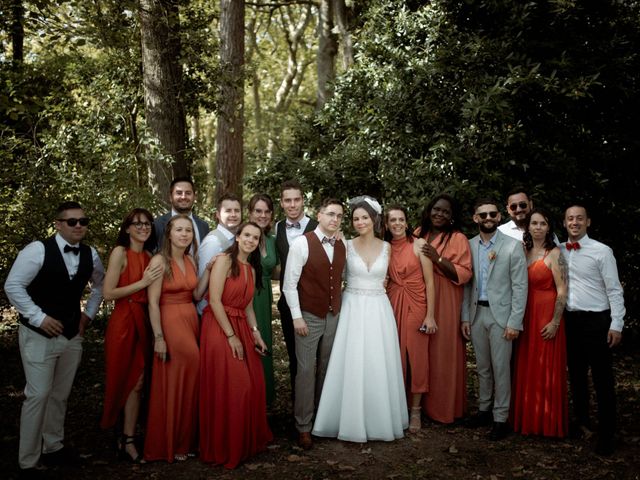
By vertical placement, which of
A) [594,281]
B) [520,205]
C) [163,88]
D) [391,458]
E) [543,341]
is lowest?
[391,458]

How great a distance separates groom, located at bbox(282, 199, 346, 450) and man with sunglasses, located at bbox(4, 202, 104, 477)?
5.73 feet

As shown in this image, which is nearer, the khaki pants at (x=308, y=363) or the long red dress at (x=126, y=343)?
the long red dress at (x=126, y=343)

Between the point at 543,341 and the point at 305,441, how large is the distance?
7.79 feet

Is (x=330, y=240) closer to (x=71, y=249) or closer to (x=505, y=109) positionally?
(x=71, y=249)

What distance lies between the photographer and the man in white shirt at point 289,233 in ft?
19.0

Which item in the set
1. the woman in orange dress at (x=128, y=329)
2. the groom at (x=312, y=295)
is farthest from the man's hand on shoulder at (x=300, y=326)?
the woman in orange dress at (x=128, y=329)

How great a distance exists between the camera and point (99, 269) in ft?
16.5

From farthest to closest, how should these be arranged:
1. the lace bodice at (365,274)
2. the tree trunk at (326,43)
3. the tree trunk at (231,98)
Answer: the tree trunk at (326,43)
the tree trunk at (231,98)
the lace bodice at (365,274)

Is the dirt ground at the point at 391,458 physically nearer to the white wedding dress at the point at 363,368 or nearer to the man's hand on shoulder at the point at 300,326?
the white wedding dress at the point at 363,368

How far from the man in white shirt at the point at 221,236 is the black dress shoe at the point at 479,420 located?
284cm

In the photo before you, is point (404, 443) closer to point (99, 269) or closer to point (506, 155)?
point (99, 269)

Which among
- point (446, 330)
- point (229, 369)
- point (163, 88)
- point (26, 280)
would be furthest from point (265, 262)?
Answer: point (163, 88)

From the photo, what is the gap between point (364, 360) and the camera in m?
5.33

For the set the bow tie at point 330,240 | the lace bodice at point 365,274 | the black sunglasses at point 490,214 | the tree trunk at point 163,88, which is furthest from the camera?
the tree trunk at point 163,88
